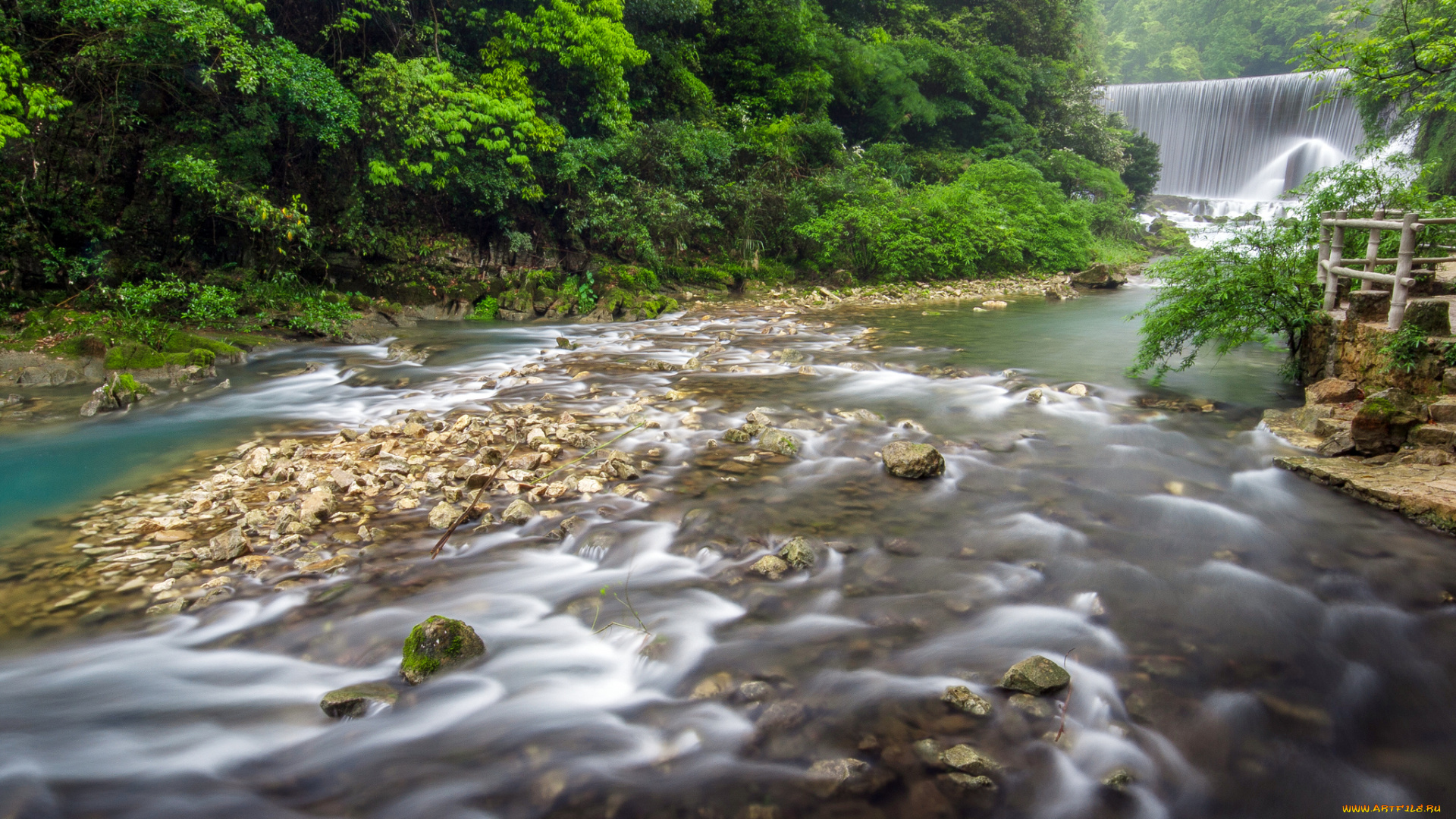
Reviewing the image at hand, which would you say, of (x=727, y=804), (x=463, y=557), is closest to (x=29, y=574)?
(x=463, y=557)

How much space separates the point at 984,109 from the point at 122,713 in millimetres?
28994

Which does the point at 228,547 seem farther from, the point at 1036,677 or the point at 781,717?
the point at 1036,677

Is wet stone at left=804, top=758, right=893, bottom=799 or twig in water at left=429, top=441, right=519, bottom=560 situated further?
twig in water at left=429, top=441, right=519, bottom=560

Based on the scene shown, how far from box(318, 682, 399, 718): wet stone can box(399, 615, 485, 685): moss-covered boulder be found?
120mm

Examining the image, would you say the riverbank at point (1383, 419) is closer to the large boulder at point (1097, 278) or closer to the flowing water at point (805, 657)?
the flowing water at point (805, 657)

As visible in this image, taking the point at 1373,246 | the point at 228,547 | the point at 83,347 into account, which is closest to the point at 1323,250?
the point at 1373,246

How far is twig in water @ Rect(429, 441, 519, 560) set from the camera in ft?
13.8

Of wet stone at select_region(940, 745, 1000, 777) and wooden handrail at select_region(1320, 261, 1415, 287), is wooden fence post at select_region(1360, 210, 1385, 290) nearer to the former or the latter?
→ wooden handrail at select_region(1320, 261, 1415, 287)

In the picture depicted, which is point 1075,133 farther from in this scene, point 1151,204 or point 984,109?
point 1151,204

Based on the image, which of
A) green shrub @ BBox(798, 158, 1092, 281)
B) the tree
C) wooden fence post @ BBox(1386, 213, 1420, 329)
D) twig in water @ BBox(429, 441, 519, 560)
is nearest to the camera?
twig in water @ BBox(429, 441, 519, 560)

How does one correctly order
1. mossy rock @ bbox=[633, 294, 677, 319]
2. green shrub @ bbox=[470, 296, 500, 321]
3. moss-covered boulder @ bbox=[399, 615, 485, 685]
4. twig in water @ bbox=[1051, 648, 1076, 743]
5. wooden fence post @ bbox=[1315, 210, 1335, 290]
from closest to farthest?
1. twig in water @ bbox=[1051, 648, 1076, 743]
2. moss-covered boulder @ bbox=[399, 615, 485, 685]
3. wooden fence post @ bbox=[1315, 210, 1335, 290]
4. green shrub @ bbox=[470, 296, 500, 321]
5. mossy rock @ bbox=[633, 294, 677, 319]

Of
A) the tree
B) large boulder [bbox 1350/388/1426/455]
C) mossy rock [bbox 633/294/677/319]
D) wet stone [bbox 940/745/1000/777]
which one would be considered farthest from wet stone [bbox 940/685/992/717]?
mossy rock [bbox 633/294/677/319]

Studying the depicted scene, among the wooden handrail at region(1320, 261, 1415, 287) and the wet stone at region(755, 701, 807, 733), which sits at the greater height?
the wooden handrail at region(1320, 261, 1415, 287)

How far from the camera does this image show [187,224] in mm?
11852
